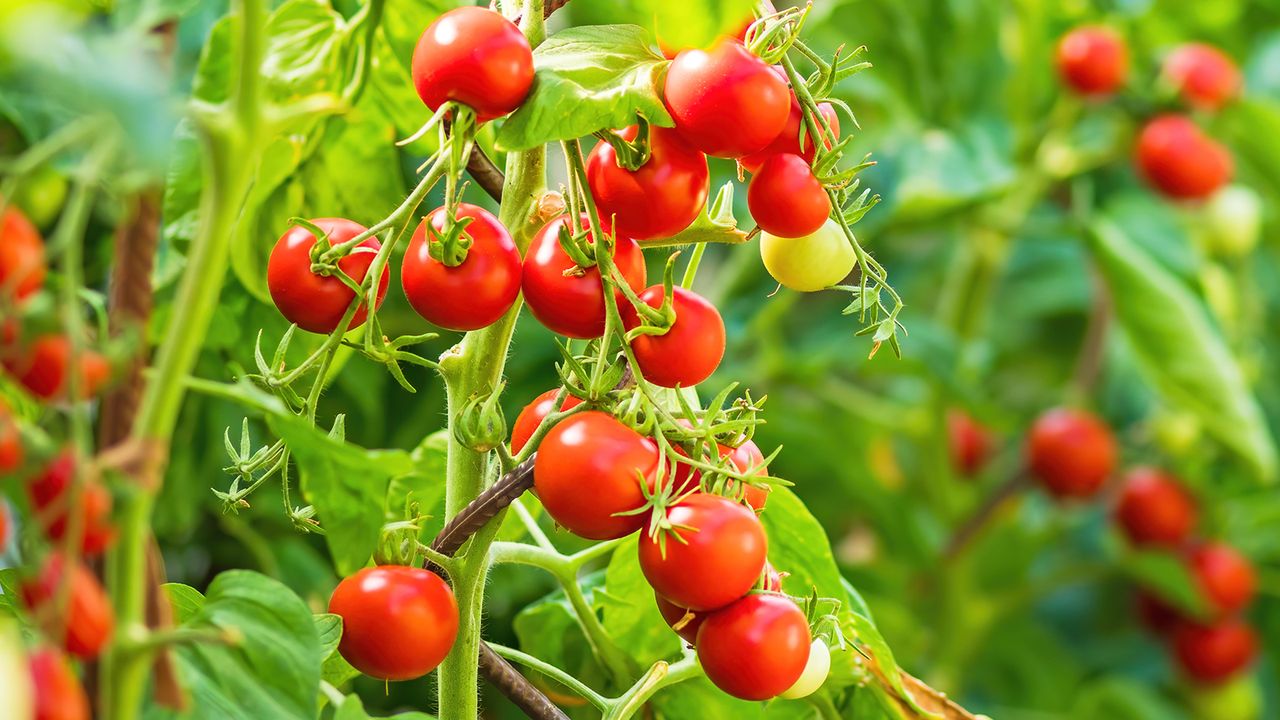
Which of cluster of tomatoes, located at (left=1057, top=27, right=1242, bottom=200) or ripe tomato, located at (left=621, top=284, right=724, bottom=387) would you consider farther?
cluster of tomatoes, located at (left=1057, top=27, right=1242, bottom=200)

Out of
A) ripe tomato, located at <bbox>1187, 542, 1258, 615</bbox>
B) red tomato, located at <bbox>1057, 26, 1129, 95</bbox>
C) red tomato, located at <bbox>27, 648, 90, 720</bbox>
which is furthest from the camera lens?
ripe tomato, located at <bbox>1187, 542, 1258, 615</bbox>

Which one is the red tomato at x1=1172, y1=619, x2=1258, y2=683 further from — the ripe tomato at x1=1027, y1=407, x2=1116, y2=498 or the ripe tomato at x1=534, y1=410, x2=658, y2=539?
the ripe tomato at x1=534, y1=410, x2=658, y2=539

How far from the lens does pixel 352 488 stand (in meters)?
0.34

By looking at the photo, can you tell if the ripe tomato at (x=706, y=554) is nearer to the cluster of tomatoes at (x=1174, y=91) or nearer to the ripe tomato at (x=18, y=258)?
the ripe tomato at (x=18, y=258)

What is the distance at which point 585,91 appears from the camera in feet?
0.98

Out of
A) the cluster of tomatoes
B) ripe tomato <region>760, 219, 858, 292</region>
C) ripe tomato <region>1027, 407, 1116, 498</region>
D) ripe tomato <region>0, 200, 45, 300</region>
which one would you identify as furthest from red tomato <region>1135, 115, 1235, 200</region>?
ripe tomato <region>0, 200, 45, 300</region>

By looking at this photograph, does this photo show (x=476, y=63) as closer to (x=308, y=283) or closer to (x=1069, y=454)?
(x=308, y=283)

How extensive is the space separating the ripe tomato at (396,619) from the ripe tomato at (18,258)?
136mm

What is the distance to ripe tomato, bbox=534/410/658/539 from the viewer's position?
0.29 metres

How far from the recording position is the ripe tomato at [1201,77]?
934 millimetres

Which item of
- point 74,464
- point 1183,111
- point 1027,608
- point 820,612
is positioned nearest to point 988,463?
point 1027,608

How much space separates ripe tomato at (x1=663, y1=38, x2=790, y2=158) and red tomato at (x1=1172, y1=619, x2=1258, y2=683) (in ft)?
3.15

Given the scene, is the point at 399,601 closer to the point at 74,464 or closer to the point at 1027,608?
the point at 74,464

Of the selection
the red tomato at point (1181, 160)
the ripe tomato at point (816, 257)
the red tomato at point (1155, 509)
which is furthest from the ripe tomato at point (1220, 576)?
the ripe tomato at point (816, 257)
